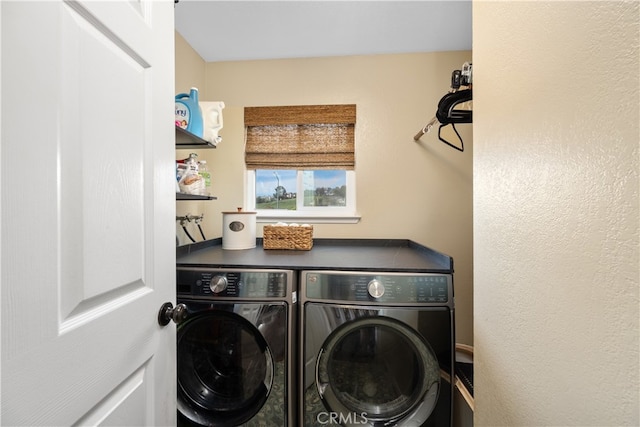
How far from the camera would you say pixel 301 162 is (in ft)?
6.56

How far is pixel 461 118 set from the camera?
1.25 metres

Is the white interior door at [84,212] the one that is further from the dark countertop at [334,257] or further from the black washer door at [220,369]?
the dark countertop at [334,257]

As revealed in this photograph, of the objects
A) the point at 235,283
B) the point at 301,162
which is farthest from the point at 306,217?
the point at 235,283

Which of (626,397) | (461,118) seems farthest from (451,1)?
(626,397)

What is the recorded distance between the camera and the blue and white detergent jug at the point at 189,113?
1.31 m

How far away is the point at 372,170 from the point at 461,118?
2.55 ft

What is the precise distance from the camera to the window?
6.47ft

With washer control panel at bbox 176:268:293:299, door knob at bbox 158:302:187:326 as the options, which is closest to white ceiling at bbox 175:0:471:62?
washer control panel at bbox 176:268:293:299

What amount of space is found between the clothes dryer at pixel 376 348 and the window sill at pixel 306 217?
857 mm

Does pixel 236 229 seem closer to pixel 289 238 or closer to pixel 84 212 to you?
pixel 289 238

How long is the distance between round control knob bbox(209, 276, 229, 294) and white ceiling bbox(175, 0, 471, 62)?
1.55 metres

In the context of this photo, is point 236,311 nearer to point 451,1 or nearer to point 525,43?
point 525,43

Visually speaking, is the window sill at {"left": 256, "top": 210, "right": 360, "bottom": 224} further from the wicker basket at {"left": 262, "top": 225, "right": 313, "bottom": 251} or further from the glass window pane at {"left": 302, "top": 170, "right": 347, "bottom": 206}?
the wicker basket at {"left": 262, "top": 225, "right": 313, "bottom": 251}

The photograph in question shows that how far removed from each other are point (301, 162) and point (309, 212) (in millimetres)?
406
